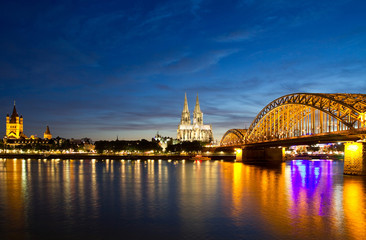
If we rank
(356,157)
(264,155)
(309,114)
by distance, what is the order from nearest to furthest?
(356,157) < (309,114) < (264,155)

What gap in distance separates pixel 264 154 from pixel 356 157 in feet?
203

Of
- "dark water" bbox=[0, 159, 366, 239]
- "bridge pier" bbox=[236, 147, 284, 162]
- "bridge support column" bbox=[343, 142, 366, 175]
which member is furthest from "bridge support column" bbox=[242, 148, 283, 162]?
"dark water" bbox=[0, 159, 366, 239]

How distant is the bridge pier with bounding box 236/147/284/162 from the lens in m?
115

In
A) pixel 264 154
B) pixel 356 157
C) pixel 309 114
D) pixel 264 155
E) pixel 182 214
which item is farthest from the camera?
pixel 264 154

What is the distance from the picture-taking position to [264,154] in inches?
4530

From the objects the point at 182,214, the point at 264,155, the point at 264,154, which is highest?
the point at 264,154

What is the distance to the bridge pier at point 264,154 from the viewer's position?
115m

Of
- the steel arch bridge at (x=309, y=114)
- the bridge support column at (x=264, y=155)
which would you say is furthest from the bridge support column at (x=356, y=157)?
the bridge support column at (x=264, y=155)

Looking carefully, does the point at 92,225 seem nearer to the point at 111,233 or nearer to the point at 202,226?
the point at 111,233

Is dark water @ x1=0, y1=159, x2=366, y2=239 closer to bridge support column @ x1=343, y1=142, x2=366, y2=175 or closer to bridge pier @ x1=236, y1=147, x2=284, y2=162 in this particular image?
bridge support column @ x1=343, y1=142, x2=366, y2=175

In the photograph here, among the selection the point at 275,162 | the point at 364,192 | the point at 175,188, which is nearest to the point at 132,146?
the point at 275,162

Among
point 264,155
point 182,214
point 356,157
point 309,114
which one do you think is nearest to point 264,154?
point 264,155

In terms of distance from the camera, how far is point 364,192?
39062 millimetres

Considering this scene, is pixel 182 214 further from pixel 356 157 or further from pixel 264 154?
pixel 264 154
